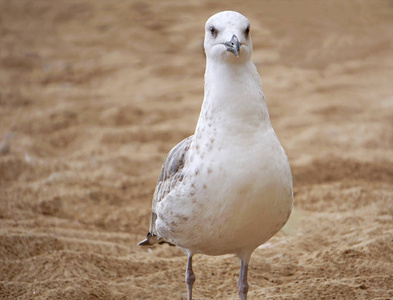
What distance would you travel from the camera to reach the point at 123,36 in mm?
9844

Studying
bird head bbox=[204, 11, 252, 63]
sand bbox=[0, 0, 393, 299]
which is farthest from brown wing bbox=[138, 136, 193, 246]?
sand bbox=[0, 0, 393, 299]

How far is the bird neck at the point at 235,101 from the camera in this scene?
2.55m

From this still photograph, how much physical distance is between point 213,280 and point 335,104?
158 inches

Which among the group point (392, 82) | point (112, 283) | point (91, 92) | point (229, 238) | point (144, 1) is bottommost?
point (112, 283)

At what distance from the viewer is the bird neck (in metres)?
2.55

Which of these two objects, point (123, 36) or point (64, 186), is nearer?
point (64, 186)

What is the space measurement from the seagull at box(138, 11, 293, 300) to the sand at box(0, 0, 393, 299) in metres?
0.87

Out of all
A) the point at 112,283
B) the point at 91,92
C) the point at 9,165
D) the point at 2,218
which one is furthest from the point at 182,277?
the point at 91,92

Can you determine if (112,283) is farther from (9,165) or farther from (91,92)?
(91,92)

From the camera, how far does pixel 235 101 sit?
2.57 m

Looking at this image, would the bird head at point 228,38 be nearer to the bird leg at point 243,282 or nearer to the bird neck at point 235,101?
the bird neck at point 235,101

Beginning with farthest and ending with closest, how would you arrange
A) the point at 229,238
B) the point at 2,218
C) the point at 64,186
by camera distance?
the point at 64,186, the point at 2,218, the point at 229,238

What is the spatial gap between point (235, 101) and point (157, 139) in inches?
147

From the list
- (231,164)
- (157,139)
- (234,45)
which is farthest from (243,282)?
(157,139)
